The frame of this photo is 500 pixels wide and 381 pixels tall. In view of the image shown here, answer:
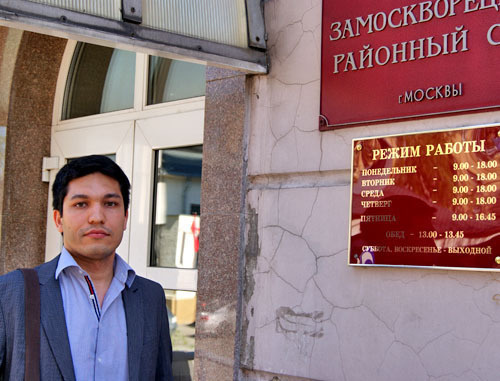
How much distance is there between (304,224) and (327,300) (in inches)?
14.8

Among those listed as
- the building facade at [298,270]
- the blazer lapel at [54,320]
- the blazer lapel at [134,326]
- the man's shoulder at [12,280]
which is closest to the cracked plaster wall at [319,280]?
the building facade at [298,270]

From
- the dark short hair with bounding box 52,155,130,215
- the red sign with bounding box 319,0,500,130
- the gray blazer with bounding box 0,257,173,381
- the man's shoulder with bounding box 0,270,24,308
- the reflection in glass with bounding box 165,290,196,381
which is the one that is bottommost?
the reflection in glass with bounding box 165,290,196,381

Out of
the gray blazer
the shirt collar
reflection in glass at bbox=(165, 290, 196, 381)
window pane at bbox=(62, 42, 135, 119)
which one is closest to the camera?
the gray blazer

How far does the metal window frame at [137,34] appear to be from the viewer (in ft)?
9.65

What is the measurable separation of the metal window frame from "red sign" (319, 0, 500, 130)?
0.39 m

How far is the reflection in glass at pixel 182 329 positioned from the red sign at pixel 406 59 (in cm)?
188

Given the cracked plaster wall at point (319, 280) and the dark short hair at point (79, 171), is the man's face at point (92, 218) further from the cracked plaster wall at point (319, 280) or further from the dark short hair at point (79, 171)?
the cracked plaster wall at point (319, 280)

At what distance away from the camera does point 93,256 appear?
2410mm

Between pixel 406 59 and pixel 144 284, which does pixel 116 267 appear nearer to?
pixel 144 284

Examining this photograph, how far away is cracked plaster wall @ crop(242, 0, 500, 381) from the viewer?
2.90 m

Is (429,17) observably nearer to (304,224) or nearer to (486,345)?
(304,224)

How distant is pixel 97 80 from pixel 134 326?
146 inches

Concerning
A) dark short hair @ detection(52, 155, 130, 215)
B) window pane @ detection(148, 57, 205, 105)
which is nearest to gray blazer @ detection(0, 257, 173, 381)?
dark short hair @ detection(52, 155, 130, 215)

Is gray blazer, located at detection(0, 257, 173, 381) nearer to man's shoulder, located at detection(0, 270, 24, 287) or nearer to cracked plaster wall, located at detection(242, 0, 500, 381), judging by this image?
man's shoulder, located at detection(0, 270, 24, 287)
